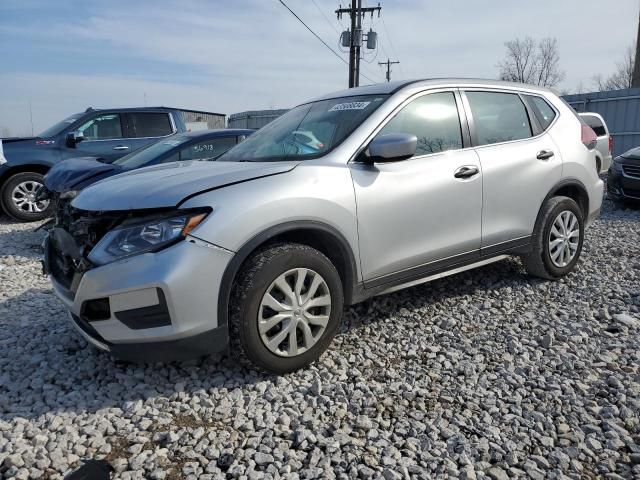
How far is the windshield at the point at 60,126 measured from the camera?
831 centimetres

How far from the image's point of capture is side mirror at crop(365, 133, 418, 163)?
2.96 meters

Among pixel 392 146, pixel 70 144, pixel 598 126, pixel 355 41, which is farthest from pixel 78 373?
pixel 355 41

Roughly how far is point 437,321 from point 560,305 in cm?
106

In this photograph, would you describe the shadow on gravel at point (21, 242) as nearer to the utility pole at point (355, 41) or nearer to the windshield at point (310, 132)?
the windshield at point (310, 132)

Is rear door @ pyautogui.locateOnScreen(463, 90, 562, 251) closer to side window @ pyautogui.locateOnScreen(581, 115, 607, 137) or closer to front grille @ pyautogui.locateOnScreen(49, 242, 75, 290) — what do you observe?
front grille @ pyautogui.locateOnScreen(49, 242, 75, 290)

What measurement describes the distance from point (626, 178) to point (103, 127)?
8615 mm

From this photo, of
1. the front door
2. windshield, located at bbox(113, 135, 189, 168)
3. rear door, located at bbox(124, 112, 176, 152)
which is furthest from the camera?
rear door, located at bbox(124, 112, 176, 152)

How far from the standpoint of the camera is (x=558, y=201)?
4.24 meters

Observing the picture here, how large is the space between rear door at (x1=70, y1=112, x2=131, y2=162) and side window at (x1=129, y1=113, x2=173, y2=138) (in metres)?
0.21

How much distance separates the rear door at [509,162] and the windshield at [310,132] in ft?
2.97

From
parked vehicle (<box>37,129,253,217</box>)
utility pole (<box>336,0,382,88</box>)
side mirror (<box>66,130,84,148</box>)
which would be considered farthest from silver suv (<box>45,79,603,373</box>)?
utility pole (<box>336,0,382,88</box>)

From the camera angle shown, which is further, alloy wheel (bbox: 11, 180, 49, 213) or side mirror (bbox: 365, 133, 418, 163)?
alloy wheel (bbox: 11, 180, 49, 213)

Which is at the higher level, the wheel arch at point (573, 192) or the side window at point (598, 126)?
the side window at point (598, 126)

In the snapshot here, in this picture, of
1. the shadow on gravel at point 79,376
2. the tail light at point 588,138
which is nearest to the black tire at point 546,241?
the tail light at point 588,138
